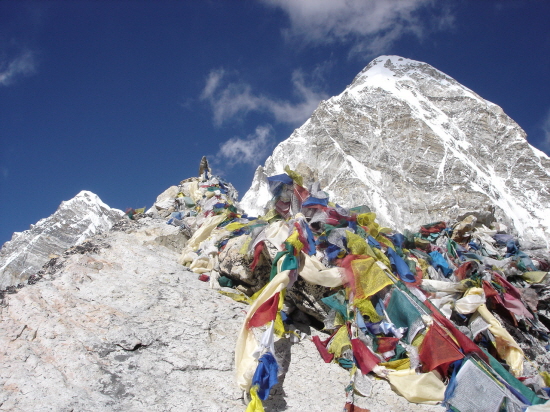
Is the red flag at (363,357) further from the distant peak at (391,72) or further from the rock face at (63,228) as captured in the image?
the distant peak at (391,72)

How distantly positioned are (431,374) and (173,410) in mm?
2511

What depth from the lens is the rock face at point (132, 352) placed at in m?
3.17

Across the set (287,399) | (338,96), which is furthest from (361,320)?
(338,96)

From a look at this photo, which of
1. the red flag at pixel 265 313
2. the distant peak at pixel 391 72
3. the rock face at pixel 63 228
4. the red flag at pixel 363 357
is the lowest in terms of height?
the red flag at pixel 363 357

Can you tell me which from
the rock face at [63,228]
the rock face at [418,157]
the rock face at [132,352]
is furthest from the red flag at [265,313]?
the rock face at [418,157]

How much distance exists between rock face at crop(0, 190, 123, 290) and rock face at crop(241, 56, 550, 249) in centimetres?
2575

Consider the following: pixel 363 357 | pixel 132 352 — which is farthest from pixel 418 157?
pixel 132 352

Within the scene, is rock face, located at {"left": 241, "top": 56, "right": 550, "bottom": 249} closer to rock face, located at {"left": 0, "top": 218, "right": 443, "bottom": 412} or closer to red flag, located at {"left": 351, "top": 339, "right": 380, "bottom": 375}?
rock face, located at {"left": 0, "top": 218, "right": 443, "bottom": 412}

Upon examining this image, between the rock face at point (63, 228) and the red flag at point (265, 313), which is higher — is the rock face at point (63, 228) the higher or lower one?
the higher one

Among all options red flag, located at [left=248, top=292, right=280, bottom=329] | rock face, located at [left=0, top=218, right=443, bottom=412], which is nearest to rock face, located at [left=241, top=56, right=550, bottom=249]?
rock face, located at [left=0, top=218, right=443, bottom=412]

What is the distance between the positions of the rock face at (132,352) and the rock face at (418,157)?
4831cm

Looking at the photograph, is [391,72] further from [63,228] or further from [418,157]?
[63,228]

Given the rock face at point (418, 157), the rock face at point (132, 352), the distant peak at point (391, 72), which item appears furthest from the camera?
the distant peak at point (391, 72)

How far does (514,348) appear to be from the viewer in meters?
4.59
